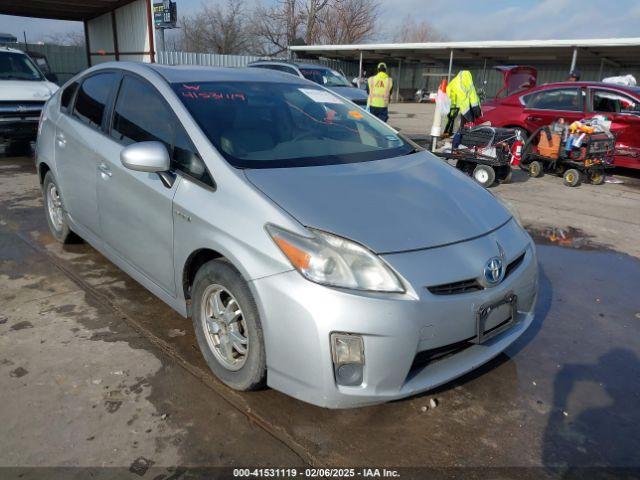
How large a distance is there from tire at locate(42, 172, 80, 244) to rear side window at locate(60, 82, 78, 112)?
620mm

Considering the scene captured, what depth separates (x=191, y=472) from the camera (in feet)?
7.25

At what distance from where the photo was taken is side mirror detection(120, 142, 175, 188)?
2789 millimetres

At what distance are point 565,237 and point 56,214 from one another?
17.2 feet

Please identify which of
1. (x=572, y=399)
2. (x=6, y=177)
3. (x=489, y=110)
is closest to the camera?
(x=572, y=399)

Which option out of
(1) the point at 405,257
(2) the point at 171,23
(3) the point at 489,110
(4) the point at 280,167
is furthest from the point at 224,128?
(2) the point at 171,23

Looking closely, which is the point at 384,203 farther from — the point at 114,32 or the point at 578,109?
the point at 114,32

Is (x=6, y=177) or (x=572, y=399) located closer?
(x=572, y=399)

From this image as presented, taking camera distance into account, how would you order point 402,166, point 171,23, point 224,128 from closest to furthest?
point 224,128 < point 402,166 < point 171,23

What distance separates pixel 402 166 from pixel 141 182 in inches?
63.3

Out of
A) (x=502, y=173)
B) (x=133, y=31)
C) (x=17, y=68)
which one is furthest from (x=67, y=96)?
(x=133, y=31)

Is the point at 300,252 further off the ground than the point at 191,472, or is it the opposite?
the point at 300,252

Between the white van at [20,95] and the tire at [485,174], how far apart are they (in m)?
7.65

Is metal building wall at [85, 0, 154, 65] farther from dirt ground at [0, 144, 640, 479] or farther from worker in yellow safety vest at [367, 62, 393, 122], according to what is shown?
dirt ground at [0, 144, 640, 479]

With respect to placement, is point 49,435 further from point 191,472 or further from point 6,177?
point 6,177
